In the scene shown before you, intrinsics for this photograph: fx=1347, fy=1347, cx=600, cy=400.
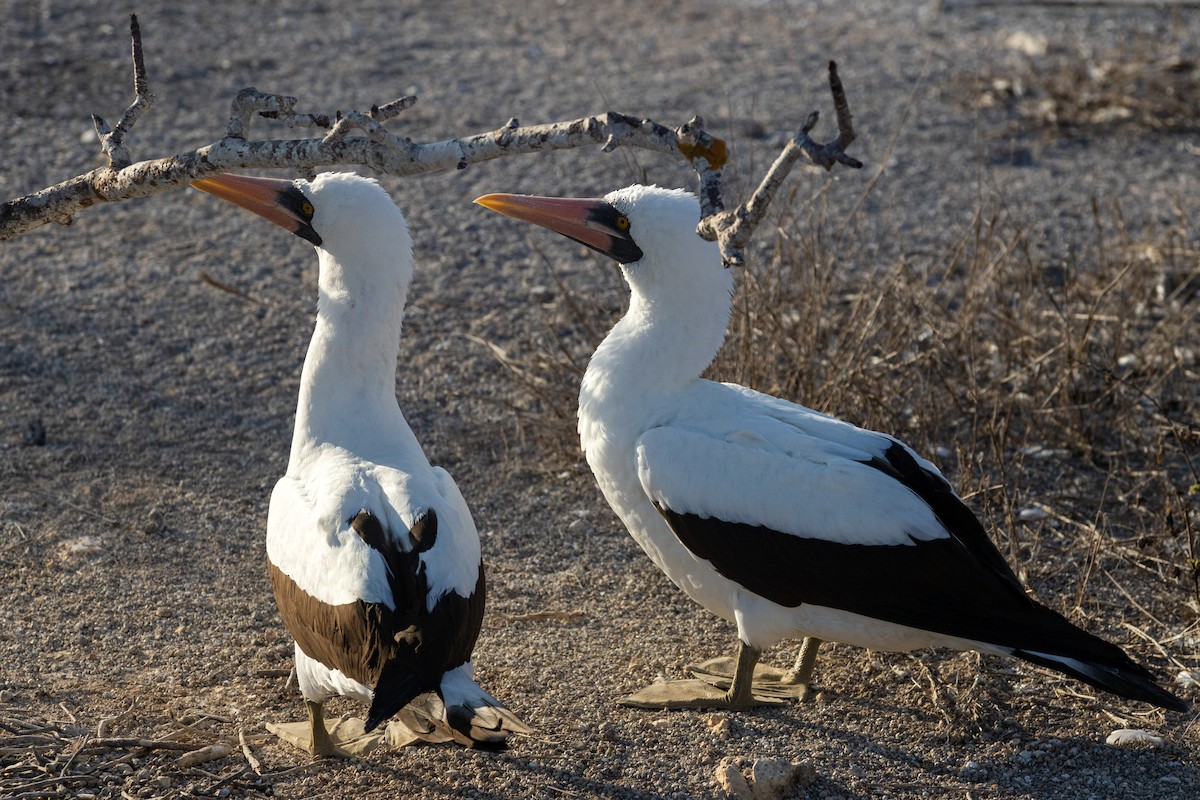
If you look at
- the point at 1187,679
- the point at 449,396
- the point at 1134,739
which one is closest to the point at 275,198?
the point at 449,396

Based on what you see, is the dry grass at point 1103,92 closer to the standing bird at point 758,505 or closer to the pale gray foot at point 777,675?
the standing bird at point 758,505

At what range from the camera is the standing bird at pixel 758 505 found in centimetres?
361

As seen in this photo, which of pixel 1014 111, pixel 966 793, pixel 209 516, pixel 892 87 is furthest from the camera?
pixel 892 87

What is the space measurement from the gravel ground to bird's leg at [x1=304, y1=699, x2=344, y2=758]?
0.07 metres

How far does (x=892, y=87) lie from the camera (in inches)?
379

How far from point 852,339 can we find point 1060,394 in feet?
2.95

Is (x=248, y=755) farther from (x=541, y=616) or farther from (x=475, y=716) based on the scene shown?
(x=541, y=616)

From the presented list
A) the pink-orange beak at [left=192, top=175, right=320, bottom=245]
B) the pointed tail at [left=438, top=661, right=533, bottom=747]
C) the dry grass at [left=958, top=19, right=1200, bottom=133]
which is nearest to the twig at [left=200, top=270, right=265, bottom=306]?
the pink-orange beak at [left=192, top=175, right=320, bottom=245]

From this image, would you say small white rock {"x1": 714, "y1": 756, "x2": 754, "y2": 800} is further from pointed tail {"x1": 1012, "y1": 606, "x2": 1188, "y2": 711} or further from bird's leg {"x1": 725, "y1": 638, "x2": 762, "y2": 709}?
pointed tail {"x1": 1012, "y1": 606, "x2": 1188, "y2": 711}

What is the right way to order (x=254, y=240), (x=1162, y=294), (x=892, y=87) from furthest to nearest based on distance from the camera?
(x=892, y=87) < (x=254, y=240) < (x=1162, y=294)

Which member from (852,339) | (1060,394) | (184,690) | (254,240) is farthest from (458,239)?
(184,690)

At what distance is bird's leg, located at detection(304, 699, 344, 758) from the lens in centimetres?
360

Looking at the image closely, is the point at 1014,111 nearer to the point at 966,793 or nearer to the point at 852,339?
the point at 852,339

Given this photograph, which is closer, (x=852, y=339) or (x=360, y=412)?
(x=360, y=412)
